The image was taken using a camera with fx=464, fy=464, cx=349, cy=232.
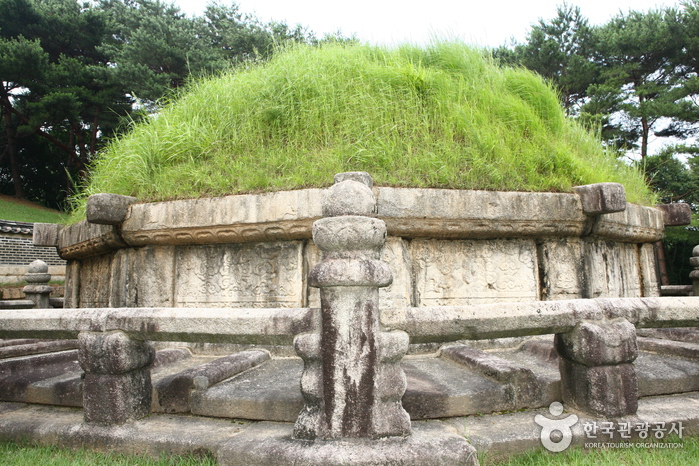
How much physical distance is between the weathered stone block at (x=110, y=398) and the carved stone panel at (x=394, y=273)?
50.2 inches

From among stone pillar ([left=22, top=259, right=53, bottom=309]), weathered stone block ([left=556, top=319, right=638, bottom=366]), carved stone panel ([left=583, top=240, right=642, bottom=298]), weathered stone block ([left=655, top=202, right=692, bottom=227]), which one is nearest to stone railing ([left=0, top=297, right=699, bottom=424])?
weathered stone block ([left=556, top=319, right=638, bottom=366])

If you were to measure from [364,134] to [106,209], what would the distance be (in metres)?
2.08

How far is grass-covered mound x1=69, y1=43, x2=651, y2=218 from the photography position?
3559 millimetres

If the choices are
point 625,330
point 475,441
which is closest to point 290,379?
point 475,441

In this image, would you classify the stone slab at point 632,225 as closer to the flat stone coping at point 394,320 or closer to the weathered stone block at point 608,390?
the flat stone coping at point 394,320

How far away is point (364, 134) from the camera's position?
3850 millimetres

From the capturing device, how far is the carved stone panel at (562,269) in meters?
3.61

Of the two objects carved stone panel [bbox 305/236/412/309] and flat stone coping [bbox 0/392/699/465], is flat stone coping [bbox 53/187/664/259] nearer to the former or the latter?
carved stone panel [bbox 305/236/412/309]

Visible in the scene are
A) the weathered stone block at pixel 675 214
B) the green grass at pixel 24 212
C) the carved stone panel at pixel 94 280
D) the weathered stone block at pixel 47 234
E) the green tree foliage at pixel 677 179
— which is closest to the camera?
the carved stone panel at pixel 94 280

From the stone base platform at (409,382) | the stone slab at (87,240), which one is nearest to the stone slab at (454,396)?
the stone base platform at (409,382)

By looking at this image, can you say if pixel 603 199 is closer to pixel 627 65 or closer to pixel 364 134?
pixel 364 134

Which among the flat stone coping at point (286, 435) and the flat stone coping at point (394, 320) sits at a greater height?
the flat stone coping at point (394, 320)

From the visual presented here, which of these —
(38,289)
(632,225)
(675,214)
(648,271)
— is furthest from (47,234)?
(675,214)

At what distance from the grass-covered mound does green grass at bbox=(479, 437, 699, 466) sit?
1885 millimetres
